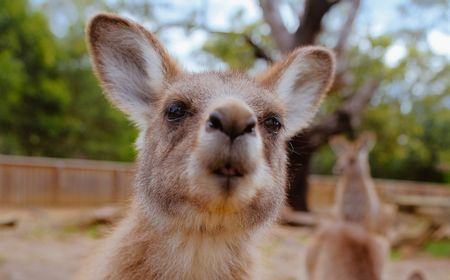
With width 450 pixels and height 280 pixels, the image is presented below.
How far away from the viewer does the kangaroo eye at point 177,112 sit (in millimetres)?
2889

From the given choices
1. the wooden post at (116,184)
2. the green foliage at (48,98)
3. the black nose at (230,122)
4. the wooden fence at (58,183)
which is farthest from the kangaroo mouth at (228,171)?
the wooden post at (116,184)

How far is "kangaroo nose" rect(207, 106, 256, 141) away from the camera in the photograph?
91.5 inches

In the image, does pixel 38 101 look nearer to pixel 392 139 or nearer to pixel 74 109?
pixel 74 109

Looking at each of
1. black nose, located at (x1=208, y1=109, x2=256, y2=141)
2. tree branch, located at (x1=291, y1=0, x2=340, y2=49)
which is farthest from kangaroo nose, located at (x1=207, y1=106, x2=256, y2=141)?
tree branch, located at (x1=291, y1=0, x2=340, y2=49)

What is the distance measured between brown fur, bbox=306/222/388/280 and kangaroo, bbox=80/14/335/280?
202cm

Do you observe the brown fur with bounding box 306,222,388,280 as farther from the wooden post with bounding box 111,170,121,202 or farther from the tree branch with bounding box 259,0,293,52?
the wooden post with bounding box 111,170,121,202

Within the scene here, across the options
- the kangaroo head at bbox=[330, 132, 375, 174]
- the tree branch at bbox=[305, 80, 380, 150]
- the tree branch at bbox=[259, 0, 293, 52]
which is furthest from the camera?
the tree branch at bbox=[305, 80, 380, 150]

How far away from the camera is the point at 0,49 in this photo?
16.4m

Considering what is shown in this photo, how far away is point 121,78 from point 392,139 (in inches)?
763

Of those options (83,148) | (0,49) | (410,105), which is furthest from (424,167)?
(0,49)

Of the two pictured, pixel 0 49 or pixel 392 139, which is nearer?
pixel 0 49

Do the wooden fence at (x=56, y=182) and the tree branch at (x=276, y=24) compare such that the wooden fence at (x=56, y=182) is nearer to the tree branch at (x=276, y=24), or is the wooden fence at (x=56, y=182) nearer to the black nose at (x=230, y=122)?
the tree branch at (x=276, y=24)

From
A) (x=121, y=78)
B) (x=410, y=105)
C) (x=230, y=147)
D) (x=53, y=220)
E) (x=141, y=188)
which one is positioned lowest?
(x=53, y=220)

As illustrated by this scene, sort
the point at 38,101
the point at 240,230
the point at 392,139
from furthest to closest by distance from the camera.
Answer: the point at 38,101 < the point at 392,139 < the point at 240,230
